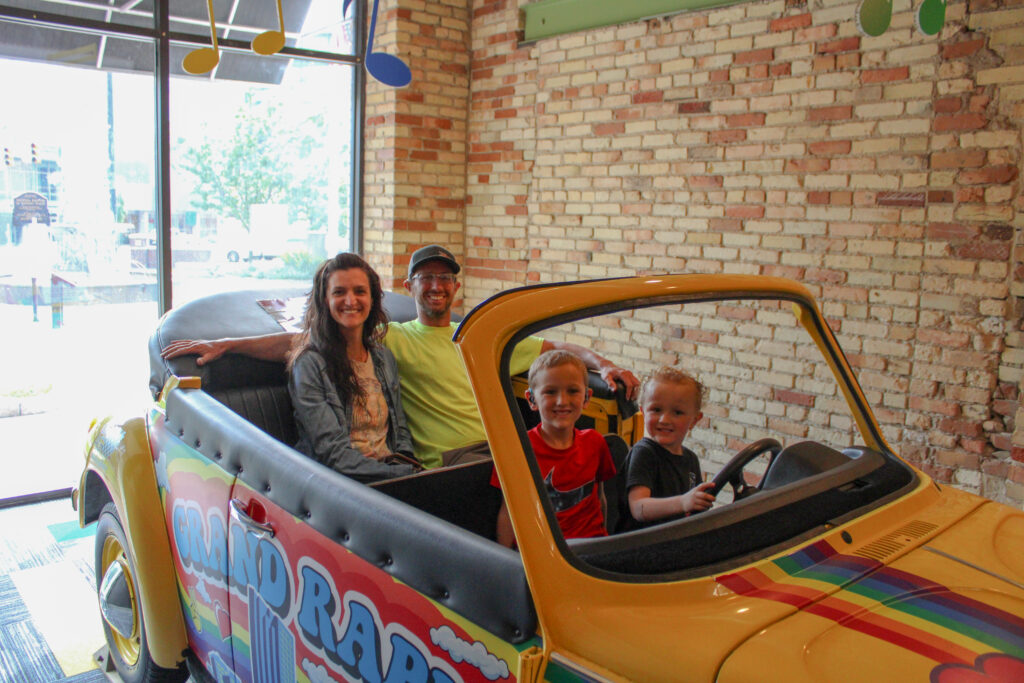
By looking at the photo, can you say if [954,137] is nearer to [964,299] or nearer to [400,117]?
[964,299]

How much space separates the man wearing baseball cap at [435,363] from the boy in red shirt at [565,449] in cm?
107

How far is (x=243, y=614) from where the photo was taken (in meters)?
2.06

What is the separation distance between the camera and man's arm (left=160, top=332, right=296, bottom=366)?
296 cm

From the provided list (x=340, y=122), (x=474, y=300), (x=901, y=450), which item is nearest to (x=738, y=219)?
(x=901, y=450)

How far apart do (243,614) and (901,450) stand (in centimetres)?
344

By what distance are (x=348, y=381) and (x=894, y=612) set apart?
6.90ft

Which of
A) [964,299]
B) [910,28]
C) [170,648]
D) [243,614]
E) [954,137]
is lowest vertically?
[170,648]

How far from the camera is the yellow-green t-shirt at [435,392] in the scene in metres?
3.18

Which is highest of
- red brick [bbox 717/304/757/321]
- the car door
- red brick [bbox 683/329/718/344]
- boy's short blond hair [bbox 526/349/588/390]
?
boy's short blond hair [bbox 526/349/588/390]

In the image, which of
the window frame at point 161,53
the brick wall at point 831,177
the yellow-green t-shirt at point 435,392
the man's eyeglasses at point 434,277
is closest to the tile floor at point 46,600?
the yellow-green t-shirt at point 435,392

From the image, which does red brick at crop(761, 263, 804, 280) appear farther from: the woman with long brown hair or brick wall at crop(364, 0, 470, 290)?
brick wall at crop(364, 0, 470, 290)

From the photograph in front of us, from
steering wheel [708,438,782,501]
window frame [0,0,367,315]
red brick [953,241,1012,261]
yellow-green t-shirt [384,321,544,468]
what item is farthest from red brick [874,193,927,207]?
window frame [0,0,367,315]

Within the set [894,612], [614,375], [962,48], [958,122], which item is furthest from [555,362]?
[962,48]

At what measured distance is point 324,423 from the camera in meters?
2.83
